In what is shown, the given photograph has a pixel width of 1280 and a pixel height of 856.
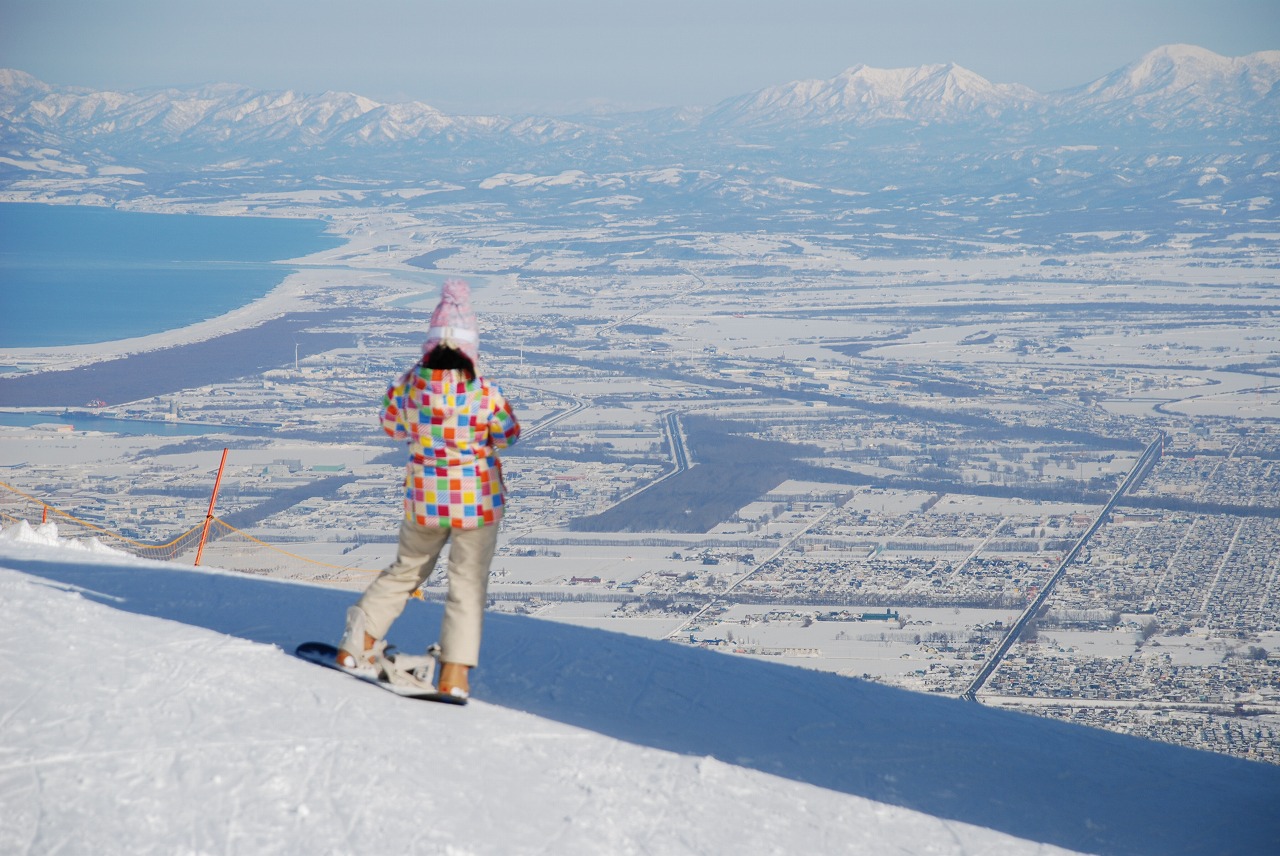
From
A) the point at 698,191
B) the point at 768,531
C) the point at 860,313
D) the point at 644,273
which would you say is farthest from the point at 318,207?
the point at 768,531

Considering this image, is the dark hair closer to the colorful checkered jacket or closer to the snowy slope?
the colorful checkered jacket

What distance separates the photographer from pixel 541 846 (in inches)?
108

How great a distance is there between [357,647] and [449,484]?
57cm

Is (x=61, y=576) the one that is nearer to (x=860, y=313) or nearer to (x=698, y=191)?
(x=860, y=313)

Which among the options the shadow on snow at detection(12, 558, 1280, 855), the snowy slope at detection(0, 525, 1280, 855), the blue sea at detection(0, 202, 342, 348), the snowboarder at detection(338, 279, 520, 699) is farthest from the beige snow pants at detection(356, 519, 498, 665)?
the blue sea at detection(0, 202, 342, 348)

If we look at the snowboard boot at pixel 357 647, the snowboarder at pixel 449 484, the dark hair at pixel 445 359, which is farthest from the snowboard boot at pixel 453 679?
the dark hair at pixel 445 359

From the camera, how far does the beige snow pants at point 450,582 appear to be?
352 centimetres

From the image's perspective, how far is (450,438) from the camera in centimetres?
341

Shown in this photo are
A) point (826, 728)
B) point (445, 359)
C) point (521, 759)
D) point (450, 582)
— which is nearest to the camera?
point (521, 759)

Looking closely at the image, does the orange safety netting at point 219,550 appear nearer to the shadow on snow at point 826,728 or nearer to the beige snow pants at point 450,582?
the shadow on snow at point 826,728

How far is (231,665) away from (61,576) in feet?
5.72

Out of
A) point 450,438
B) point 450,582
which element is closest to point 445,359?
point 450,438

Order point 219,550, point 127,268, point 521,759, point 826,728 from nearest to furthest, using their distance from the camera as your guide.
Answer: point 521,759, point 826,728, point 219,550, point 127,268

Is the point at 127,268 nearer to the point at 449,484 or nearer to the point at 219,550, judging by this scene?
the point at 219,550
